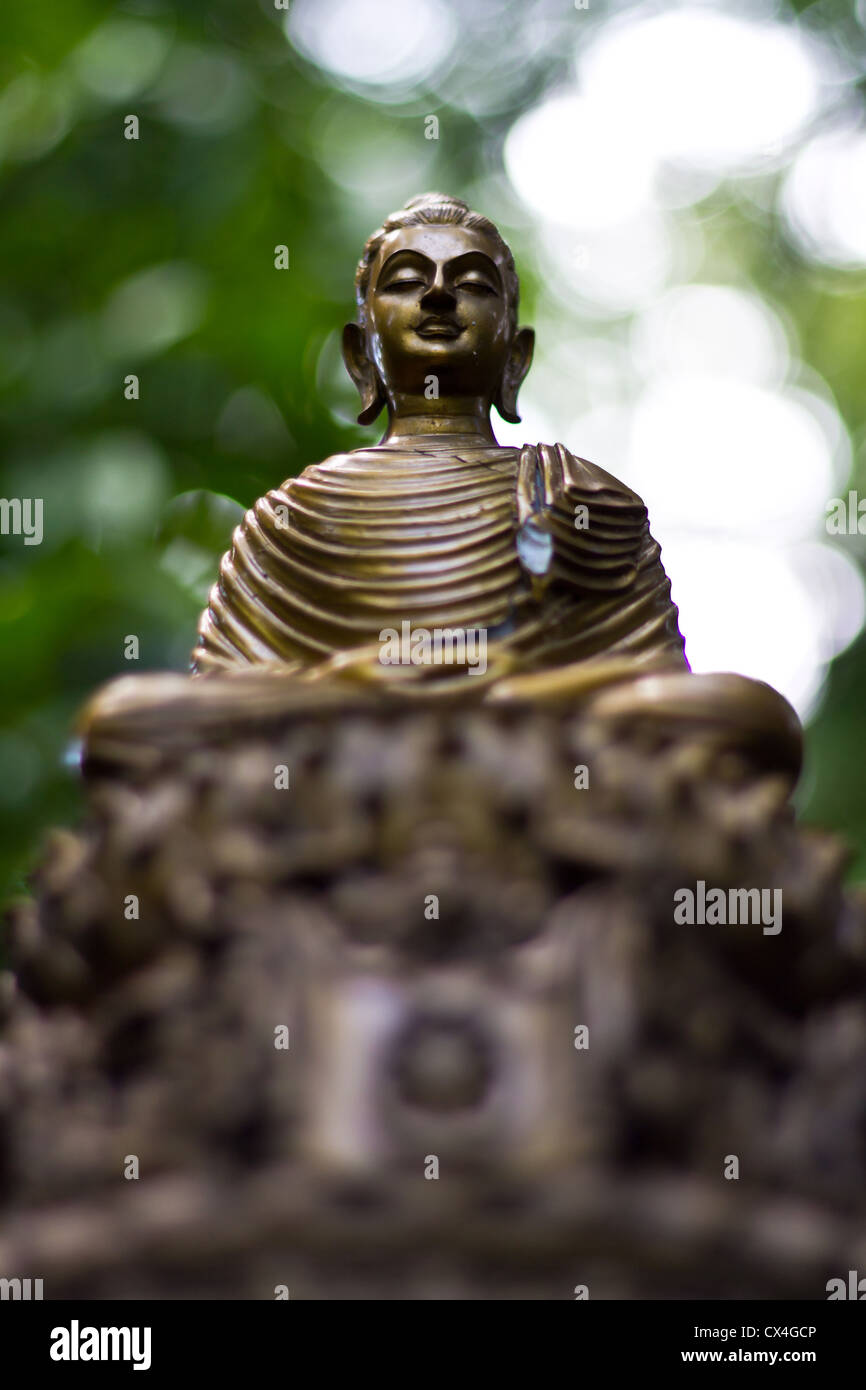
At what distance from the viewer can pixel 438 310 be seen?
3.13m

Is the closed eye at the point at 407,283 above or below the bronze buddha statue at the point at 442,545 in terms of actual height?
above

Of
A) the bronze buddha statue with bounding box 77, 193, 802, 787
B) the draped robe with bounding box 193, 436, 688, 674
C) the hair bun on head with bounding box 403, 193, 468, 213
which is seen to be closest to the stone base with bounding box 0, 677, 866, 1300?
the bronze buddha statue with bounding box 77, 193, 802, 787

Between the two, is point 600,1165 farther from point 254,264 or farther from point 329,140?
point 329,140

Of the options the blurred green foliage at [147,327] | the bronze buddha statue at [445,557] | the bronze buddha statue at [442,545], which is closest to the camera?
the bronze buddha statue at [445,557]

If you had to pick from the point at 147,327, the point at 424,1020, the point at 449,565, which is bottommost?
the point at 424,1020

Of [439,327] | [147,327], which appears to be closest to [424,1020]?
[439,327]

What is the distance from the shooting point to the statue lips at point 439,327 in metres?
3.13

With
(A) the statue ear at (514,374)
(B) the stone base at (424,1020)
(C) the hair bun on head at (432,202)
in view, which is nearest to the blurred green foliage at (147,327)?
(A) the statue ear at (514,374)

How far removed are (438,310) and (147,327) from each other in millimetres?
2003

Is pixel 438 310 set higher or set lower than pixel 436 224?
lower

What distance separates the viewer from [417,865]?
2049mm

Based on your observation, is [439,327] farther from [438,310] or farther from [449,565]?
[449,565]

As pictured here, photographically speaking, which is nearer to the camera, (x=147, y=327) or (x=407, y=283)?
(x=407, y=283)

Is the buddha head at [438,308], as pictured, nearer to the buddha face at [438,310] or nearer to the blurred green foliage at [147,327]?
the buddha face at [438,310]
